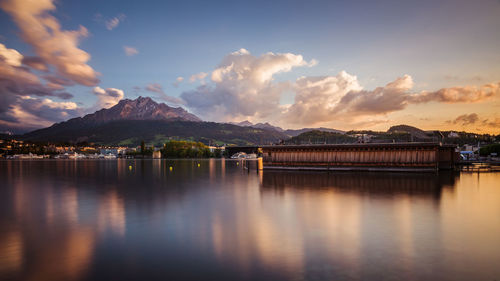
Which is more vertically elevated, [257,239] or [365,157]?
[365,157]

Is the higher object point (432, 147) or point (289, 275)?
point (432, 147)

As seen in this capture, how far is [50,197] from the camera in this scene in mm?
23766

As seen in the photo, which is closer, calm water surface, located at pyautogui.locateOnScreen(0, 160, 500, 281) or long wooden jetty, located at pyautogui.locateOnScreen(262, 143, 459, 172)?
calm water surface, located at pyautogui.locateOnScreen(0, 160, 500, 281)

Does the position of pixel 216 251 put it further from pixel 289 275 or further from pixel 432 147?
pixel 432 147

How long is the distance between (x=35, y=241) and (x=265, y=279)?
10.3 metres

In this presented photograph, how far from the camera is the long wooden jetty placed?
129 ft

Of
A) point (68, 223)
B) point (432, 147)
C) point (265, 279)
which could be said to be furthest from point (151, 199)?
point (432, 147)

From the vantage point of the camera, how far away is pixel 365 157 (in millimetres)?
42156

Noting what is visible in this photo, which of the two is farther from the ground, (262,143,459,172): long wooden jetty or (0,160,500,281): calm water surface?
(262,143,459,172): long wooden jetty

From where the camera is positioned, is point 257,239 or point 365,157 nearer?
point 257,239

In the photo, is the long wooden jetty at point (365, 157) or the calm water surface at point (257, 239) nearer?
the calm water surface at point (257, 239)

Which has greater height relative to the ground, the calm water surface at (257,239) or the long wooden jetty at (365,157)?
the long wooden jetty at (365,157)

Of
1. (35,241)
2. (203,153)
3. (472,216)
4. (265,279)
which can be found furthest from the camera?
(203,153)

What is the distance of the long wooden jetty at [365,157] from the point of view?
3919cm
